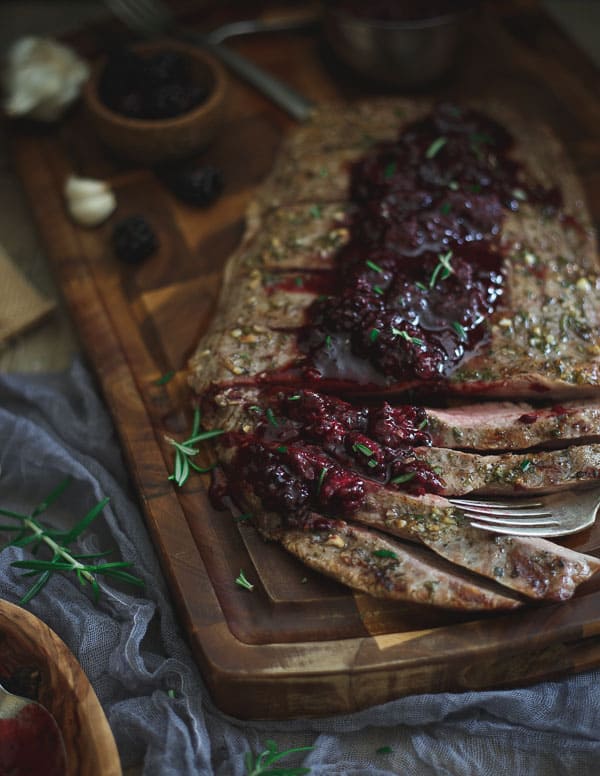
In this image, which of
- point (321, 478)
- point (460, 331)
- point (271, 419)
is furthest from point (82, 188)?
point (321, 478)

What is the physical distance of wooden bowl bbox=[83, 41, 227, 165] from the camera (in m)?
5.10

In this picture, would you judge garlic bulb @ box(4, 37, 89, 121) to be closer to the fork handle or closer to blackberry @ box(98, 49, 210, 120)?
blackberry @ box(98, 49, 210, 120)

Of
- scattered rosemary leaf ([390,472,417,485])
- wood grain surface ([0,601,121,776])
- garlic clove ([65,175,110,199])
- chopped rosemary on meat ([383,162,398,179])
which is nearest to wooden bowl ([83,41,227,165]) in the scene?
garlic clove ([65,175,110,199])

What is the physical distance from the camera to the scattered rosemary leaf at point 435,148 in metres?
4.80

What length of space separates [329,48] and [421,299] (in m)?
3.00

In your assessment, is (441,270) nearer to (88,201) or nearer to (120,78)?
(88,201)

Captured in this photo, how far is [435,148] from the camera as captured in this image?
4.81 metres

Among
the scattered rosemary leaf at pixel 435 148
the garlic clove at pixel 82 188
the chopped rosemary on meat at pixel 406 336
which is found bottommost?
the garlic clove at pixel 82 188

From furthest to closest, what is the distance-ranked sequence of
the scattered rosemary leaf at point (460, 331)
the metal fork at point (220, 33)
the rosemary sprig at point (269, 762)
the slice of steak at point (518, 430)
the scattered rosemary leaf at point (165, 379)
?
the metal fork at point (220, 33)
the scattered rosemary leaf at point (165, 379)
the scattered rosemary leaf at point (460, 331)
the slice of steak at point (518, 430)
the rosemary sprig at point (269, 762)

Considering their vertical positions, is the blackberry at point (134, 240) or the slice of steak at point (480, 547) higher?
the blackberry at point (134, 240)

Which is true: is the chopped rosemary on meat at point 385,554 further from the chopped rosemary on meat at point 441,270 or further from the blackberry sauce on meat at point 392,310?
the chopped rosemary on meat at point 441,270

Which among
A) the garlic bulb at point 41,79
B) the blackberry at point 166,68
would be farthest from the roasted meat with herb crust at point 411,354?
the garlic bulb at point 41,79

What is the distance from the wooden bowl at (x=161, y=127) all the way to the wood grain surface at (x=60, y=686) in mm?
2980

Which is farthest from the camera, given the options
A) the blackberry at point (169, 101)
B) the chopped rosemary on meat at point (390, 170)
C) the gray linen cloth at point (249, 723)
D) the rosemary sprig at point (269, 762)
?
the blackberry at point (169, 101)
